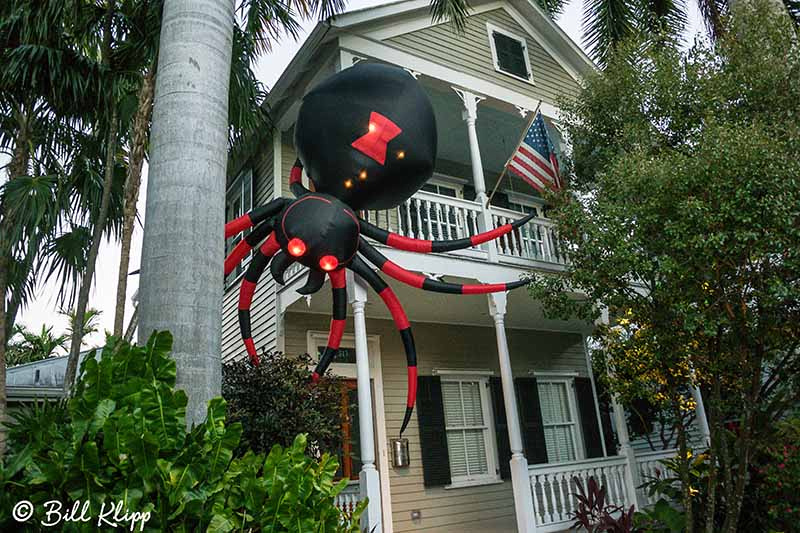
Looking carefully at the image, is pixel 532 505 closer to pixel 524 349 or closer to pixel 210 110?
pixel 524 349

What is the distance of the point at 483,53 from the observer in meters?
9.49

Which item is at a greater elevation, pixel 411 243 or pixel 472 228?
pixel 472 228

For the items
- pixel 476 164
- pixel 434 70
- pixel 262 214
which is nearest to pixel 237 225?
pixel 262 214

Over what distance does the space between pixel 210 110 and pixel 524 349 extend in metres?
8.09

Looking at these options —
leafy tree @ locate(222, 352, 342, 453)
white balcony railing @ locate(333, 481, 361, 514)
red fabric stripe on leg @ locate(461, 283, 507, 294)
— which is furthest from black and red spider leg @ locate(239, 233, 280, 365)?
white balcony railing @ locate(333, 481, 361, 514)

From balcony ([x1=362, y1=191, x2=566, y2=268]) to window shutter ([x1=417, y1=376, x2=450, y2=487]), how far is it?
2240 millimetres

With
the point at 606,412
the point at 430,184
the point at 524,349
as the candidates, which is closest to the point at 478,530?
the point at 524,349

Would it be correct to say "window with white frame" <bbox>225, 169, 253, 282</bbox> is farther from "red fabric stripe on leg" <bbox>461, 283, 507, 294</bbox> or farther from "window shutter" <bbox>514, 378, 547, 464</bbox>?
"window shutter" <bbox>514, 378, 547, 464</bbox>

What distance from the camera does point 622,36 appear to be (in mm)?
10336

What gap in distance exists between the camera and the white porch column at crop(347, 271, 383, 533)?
5.89m

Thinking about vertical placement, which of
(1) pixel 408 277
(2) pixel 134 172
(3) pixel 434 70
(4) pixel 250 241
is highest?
(3) pixel 434 70

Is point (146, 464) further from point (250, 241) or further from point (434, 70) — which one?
point (434, 70)

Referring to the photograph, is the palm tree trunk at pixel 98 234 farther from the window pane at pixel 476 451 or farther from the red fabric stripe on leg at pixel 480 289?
the window pane at pixel 476 451

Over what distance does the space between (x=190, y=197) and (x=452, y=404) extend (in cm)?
695
